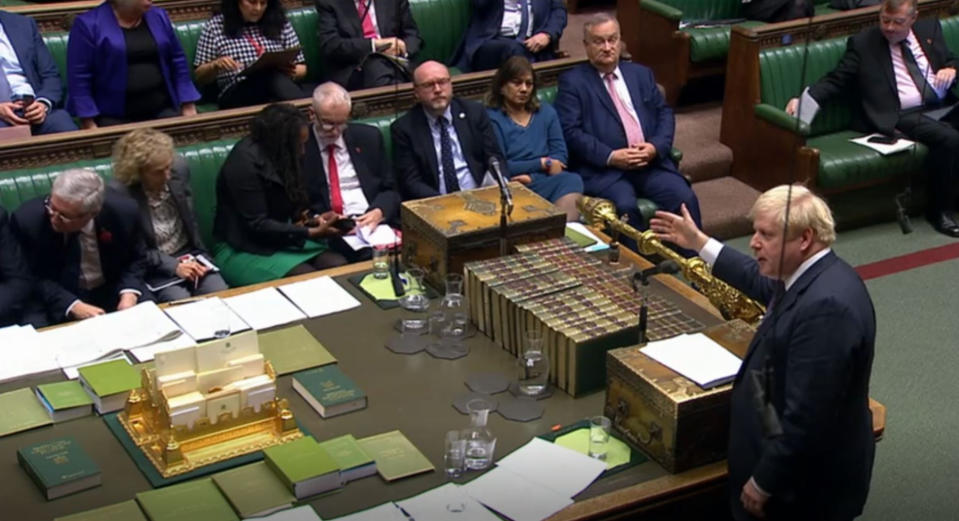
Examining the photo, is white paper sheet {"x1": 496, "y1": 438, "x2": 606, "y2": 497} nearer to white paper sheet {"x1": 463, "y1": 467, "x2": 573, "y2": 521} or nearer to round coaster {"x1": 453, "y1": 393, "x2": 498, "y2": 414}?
white paper sheet {"x1": 463, "y1": 467, "x2": 573, "y2": 521}

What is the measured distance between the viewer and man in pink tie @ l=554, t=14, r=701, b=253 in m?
5.95

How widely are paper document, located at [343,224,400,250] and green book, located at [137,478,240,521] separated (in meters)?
1.91

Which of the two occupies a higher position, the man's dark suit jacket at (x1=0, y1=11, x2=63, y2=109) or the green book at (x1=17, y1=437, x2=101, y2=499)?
the man's dark suit jacket at (x1=0, y1=11, x2=63, y2=109)

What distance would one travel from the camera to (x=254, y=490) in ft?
11.0

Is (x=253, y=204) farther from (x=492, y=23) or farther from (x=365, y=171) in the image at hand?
(x=492, y=23)

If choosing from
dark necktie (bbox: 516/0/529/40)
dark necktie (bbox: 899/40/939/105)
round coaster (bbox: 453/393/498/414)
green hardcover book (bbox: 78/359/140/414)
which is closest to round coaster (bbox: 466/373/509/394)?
round coaster (bbox: 453/393/498/414)

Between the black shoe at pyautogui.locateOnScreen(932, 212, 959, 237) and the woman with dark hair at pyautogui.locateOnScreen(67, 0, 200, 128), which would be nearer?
the woman with dark hair at pyautogui.locateOnScreen(67, 0, 200, 128)

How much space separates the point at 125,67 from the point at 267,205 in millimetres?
1106

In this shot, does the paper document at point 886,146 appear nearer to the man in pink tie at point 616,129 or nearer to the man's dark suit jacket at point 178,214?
the man in pink tie at point 616,129

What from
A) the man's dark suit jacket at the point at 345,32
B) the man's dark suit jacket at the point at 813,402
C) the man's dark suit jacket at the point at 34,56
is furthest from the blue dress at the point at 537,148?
the man's dark suit jacket at the point at 813,402

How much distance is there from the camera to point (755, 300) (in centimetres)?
398

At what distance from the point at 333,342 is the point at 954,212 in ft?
12.3

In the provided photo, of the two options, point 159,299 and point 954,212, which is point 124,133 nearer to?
point 159,299

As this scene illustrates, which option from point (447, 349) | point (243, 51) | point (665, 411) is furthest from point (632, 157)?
point (665, 411)
